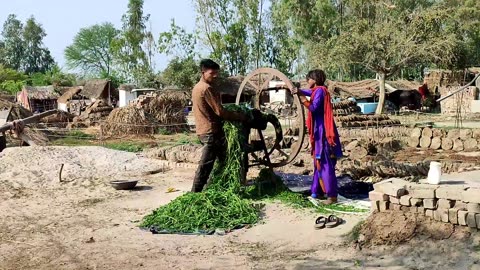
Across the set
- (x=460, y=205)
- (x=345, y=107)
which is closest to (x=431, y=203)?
(x=460, y=205)

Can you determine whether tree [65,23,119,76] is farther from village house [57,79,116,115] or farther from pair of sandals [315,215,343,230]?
pair of sandals [315,215,343,230]

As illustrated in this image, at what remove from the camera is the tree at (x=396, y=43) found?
2780cm

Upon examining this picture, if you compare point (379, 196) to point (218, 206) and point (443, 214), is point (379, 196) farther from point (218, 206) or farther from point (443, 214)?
point (218, 206)

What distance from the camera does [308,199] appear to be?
259 inches

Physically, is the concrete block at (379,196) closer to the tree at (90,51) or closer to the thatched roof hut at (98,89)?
the thatched roof hut at (98,89)

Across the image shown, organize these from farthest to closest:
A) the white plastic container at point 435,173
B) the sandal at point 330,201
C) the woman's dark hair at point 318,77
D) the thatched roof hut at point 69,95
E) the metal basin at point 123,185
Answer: the thatched roof hut at point 69,95 → the metal basin at point 123,185 → the woman's dark hair at point 318,77 → the sandal at point 330,201 → the white plastic container at point 435,173

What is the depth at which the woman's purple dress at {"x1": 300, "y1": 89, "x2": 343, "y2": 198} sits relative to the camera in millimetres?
6434

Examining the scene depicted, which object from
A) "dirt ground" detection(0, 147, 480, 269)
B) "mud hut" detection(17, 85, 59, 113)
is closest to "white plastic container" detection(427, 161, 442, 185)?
"dirt ground" detection(0, 147, 480, 269)

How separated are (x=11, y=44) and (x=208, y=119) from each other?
70.9 meters

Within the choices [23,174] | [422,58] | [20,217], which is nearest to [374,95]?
[422,58]

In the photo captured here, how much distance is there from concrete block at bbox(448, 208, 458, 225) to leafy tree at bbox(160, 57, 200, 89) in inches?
1295

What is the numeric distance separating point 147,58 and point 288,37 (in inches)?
518

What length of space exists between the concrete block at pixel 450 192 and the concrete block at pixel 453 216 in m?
0.11

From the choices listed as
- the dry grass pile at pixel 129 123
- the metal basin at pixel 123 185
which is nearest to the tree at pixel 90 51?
the dry grass pile at pixel 129 123
